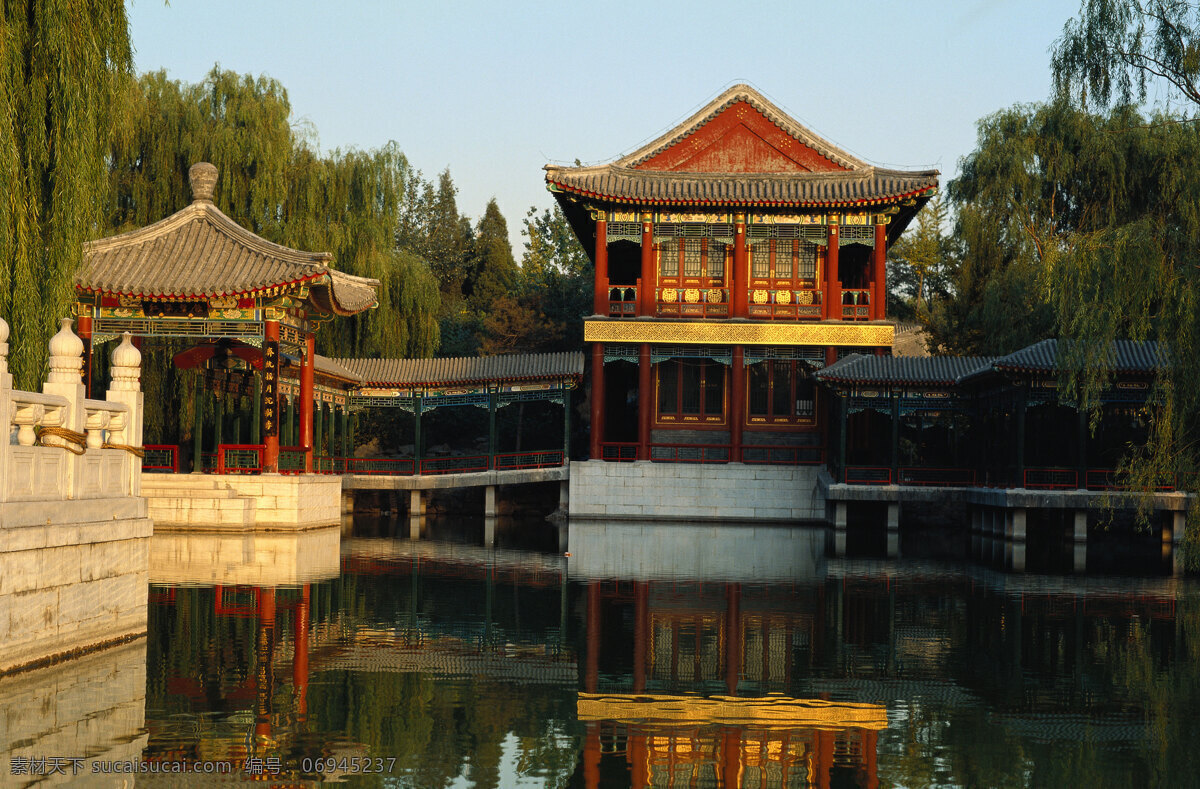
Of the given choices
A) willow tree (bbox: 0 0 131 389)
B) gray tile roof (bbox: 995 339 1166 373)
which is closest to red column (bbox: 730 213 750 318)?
gray tile roof (bbox: 995 339 1166 373)

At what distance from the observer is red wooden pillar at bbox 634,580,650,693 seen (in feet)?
29.9

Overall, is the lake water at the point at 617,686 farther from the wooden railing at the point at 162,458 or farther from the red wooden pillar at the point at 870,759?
the wooden railing at the point at 162,458

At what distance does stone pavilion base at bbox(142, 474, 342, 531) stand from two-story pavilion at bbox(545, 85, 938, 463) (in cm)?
884

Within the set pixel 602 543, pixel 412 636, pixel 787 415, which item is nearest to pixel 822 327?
pixel 787 415

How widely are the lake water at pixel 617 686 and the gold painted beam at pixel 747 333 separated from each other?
43.4ft

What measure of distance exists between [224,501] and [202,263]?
167 inches

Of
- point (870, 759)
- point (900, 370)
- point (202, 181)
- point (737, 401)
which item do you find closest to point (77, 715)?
point (870, 759)

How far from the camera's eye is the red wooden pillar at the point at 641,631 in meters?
9.11

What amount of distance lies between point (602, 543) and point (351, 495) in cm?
1320

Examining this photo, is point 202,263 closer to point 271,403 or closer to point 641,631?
point 271,403

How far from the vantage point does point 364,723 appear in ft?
24.4

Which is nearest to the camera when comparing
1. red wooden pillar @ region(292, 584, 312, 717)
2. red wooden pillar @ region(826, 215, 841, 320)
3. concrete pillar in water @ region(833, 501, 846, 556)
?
red wooden pillar @ region(292, 584, 312, 717)

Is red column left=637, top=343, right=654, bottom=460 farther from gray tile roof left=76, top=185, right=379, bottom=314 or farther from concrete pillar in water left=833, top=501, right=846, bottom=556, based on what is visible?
gray tile roof left=76, top=185, right=379, bottom=314

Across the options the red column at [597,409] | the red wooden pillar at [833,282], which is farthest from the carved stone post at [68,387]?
the red wooden pillar at [833,282]
